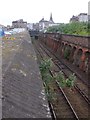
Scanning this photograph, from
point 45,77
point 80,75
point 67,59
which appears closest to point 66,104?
point 45,77

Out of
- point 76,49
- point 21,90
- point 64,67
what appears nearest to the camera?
point 21,90

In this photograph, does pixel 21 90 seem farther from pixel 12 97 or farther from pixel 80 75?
pixel 80 75

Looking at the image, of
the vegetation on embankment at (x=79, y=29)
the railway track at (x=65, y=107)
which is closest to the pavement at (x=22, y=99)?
the railway track at (x=65, y=107)

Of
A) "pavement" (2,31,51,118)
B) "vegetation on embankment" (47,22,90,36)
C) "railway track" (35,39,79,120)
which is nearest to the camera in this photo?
"pavement" (2,31,51,118)

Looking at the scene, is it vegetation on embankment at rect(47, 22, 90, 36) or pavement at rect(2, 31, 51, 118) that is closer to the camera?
pavement at rect(2, 31, 51, 118)

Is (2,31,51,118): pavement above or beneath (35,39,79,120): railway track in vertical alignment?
above

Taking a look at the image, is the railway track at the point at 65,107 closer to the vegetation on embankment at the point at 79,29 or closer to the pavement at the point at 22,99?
the pavement at the point at 22,99

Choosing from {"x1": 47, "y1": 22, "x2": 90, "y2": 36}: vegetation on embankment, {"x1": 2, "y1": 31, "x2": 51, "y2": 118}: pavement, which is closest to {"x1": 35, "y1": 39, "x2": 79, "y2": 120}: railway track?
{"x1": 2, "y1": 31, "x2": 51, "y2": 118}: pavement

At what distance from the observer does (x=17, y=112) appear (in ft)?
13.3

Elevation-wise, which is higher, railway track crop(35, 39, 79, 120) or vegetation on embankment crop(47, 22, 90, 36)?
vegetation on embankment crop(47, 22, 90, 36)

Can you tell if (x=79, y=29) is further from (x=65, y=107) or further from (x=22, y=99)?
(x=22, y=99)

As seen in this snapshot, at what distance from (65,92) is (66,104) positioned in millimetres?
3057

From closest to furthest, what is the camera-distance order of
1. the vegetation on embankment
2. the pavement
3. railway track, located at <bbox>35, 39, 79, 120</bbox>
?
the pavement < railway track, located at <bbox>35, 39, 79, 120</bbox> < the vegetation on embankment

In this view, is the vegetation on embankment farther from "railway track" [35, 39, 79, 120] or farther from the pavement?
the pavement
